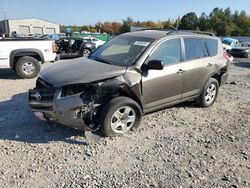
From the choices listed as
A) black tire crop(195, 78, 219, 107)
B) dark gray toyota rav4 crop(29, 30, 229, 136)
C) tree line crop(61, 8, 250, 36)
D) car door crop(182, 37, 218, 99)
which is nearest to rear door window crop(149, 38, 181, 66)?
dark gray toyota rav4 crop(29, 30, 229, 136)

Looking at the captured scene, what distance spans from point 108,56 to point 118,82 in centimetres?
111

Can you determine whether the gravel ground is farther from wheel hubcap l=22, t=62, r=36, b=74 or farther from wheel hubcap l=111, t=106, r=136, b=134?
wheel hubcap l=22, t=62, r=36, b=74

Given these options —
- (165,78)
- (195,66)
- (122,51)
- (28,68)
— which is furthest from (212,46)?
(28,68)

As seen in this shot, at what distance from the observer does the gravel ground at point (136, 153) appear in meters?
3.60

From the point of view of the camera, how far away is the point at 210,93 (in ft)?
21.4

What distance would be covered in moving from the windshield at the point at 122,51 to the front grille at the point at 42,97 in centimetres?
124

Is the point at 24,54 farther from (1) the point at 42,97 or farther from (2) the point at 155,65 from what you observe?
(2) the point at 155,65

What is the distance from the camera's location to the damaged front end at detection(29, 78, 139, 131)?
4340 mm

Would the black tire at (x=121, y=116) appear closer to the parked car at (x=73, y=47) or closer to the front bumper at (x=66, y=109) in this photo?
the front bumper at (x=66, y=109)

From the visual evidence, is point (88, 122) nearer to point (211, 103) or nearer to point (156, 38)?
point (156, 38)

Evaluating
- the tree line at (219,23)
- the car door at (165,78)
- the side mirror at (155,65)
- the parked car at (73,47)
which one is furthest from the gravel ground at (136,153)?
the tree line at (219,23)

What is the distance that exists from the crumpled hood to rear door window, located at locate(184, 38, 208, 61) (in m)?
1.62

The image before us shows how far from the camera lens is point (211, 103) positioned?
21.8 ft

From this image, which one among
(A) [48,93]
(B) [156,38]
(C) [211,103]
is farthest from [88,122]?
(C) [211,103]
